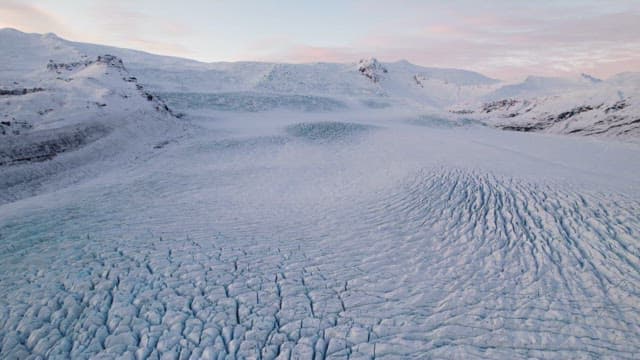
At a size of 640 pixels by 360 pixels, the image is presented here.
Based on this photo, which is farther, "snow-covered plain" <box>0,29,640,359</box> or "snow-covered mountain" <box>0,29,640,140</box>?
"snow-covered mountain" <box>0,29,640,140</box>

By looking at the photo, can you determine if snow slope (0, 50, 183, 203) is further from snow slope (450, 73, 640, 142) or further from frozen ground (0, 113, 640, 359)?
snow slope (450, 73, 640, 142)

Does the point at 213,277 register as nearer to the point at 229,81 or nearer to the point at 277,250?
the point at 277,250

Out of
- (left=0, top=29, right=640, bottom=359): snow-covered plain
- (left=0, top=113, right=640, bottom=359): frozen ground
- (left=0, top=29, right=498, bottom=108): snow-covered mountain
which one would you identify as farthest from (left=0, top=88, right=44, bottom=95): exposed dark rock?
(left=0, top=113, right=640, bottom=359): frozen ground

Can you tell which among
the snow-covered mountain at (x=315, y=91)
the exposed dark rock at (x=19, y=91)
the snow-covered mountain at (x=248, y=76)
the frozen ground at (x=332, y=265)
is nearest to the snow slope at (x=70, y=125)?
the exposed dark rock at (x=19, y=91)

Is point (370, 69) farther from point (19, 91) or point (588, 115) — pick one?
point (19, 91)

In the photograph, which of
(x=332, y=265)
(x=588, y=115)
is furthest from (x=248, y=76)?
(x=332, y=265)

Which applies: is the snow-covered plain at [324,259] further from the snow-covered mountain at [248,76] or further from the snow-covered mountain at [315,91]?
the snow-covered mountain at [248,76]
